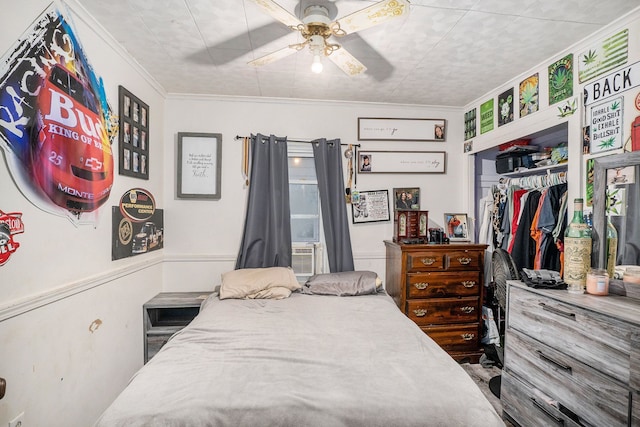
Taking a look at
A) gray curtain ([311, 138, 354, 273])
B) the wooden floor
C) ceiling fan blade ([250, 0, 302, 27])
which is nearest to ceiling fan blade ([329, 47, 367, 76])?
ceiling fan blade ([250, 0, 302, 27])

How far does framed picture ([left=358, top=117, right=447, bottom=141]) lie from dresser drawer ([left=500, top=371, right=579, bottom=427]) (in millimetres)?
2286

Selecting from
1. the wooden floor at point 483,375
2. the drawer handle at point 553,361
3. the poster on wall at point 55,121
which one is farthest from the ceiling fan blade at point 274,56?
the wooden floor at point 483,375

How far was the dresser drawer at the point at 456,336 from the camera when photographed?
290 centimetres

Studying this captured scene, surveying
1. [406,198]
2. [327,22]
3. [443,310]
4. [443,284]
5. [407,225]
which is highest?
[327,22]

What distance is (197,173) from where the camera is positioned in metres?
3.19

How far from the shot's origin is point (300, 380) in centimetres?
138

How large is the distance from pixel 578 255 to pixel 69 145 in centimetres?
290

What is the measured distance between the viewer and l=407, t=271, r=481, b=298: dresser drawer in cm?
290

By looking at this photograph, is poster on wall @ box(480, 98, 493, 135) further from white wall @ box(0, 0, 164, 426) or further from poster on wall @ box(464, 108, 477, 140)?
white wall @ box(0, 0, 164, 426)

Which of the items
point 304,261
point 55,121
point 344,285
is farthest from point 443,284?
point 55,121

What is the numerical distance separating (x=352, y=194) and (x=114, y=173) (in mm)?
2087

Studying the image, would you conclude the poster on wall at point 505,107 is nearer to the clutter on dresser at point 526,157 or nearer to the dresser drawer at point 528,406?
the clutter on dresser at point 526,157

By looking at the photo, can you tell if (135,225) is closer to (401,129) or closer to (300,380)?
(300,380)

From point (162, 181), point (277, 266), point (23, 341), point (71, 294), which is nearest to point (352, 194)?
point (277, 266)
